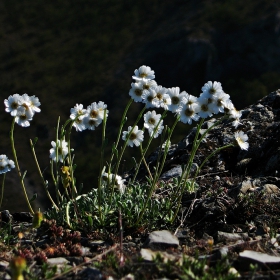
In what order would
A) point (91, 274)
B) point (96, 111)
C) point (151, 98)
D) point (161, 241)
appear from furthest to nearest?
1. point (96, 111)
2. point (151, 98)
3. point (161, 241)
4. point (91, 274)

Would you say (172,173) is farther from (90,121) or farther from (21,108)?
(21,108)

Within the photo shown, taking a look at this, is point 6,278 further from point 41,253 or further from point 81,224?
point 81,224

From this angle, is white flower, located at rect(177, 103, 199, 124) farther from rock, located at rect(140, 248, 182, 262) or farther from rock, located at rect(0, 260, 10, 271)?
rock, located at rect(0, 260, 10, 271)

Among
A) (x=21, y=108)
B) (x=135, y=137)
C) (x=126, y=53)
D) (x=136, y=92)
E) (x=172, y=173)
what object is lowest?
(x=172, y=173)

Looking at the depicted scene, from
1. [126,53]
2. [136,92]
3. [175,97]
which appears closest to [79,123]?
[136,92]

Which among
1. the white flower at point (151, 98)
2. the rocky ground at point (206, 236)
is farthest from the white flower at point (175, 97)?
the rocky ground at point (206, 236)

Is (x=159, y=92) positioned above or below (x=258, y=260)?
above

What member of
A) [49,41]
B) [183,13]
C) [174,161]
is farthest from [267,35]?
[174,161]
